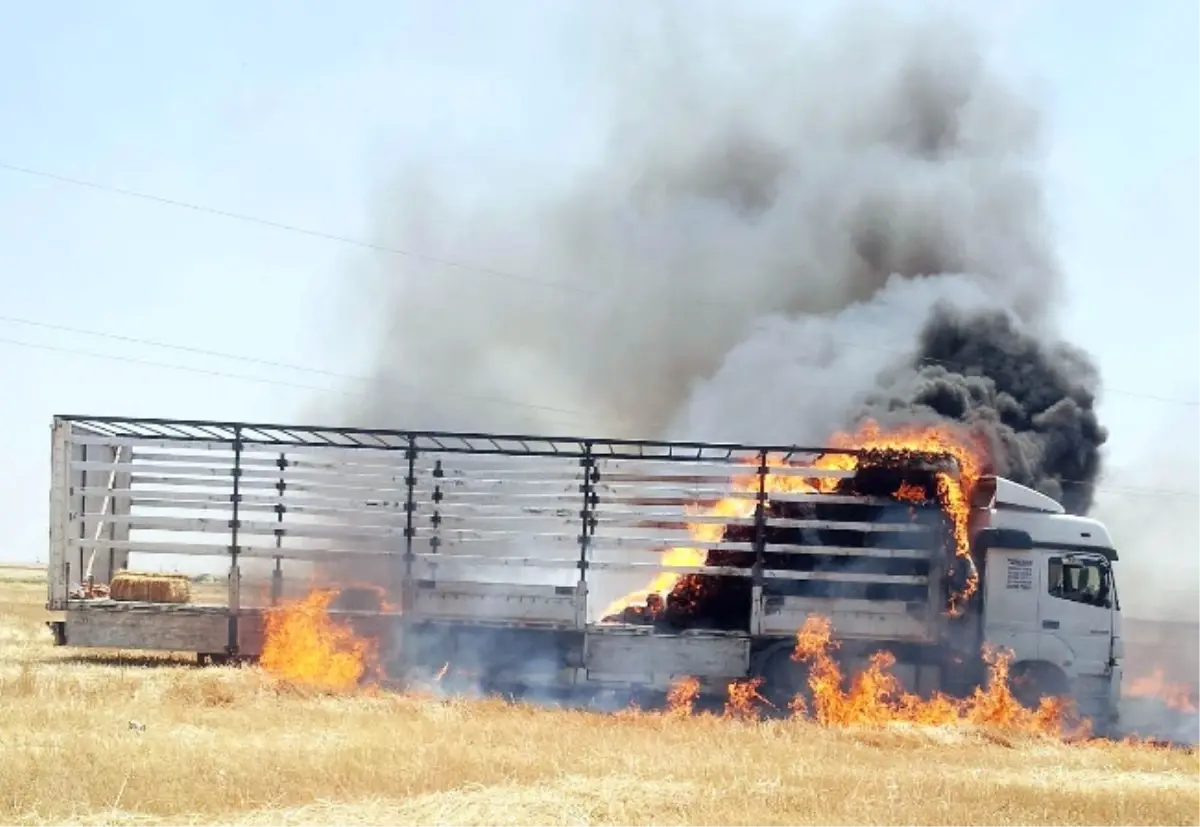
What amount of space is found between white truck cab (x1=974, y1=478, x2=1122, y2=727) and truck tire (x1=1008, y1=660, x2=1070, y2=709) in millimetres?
17

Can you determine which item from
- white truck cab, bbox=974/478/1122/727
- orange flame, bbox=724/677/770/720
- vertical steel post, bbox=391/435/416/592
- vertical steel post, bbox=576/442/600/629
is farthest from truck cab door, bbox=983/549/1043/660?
vertical steel post, bbox=391/435/416/592

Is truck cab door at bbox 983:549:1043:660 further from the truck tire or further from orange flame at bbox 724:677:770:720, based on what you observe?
orange flame at bbox 724:677:770:720

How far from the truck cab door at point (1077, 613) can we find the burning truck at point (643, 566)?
0.12 ft

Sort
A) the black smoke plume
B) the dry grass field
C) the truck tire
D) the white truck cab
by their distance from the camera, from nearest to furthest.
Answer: the dry grass field < the truck tire < the white truck cab < the black smoke plume

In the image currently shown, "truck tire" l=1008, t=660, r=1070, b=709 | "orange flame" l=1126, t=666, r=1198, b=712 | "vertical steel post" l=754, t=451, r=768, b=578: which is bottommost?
"orange flame" l=1126, t=666, r=1198, b=712

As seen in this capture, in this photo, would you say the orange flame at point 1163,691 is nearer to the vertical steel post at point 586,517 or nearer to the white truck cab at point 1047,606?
the white truck cab at point 1047,606

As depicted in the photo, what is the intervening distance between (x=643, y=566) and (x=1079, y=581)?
7485 millimetres

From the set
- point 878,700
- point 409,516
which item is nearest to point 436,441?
point 409,516

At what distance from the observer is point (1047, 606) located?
809 inches

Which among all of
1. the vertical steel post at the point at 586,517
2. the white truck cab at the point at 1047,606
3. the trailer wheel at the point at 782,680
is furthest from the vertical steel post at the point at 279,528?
the white truck cab at the point at 1047,606

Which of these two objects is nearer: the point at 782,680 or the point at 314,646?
the point at 782,680

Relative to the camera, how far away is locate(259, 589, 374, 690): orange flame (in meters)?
20.6

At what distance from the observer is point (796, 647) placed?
66.2 ft

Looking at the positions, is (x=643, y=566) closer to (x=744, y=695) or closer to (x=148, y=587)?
(x=744, y=695)
